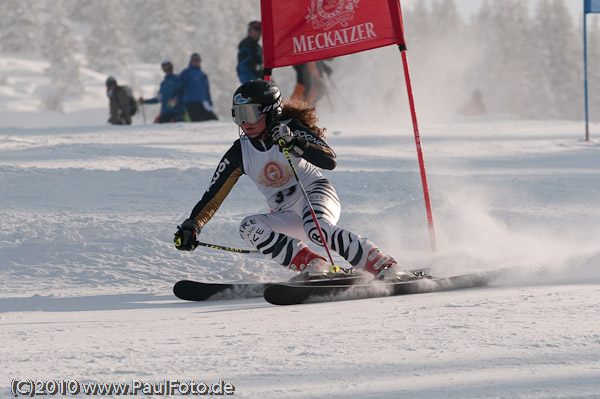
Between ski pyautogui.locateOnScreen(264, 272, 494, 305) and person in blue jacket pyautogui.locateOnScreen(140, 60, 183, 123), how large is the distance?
1266cm

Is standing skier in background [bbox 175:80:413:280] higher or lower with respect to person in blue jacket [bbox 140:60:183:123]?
lower

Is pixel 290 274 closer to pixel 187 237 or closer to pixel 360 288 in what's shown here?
pixel 187 237

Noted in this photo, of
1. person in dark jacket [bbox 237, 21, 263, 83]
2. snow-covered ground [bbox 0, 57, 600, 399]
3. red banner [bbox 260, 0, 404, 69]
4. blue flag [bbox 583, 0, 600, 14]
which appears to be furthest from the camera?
→ person in dark jacket [bbox 237, 21, 263, 83]

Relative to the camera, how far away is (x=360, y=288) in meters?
4.37

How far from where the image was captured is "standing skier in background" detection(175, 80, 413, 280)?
4.61m

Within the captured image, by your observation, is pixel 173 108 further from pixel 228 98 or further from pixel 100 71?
pixel 100 71

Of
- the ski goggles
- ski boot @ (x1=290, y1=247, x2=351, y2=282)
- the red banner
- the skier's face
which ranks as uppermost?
the red banner

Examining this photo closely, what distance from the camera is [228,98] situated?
64562 millimetres

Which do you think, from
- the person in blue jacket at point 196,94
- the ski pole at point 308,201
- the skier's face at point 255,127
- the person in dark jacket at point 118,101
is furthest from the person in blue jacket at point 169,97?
the ski pole at point 308,201

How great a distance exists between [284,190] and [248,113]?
2.03ft

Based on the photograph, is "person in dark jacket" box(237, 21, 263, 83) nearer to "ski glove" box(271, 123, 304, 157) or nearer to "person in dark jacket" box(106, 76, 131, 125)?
"person in dark jacket" box(106, 76, 131, 125)

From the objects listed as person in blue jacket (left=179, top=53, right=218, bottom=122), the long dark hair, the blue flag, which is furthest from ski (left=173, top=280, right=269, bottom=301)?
person in blue jacket (left=179, top=53, right=218, bottom=122)

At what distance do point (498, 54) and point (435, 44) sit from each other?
50.2ft

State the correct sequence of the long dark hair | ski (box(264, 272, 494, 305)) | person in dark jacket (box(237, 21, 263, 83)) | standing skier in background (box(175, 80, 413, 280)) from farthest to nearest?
person in dark jacket (box(237, 21, 263, 83)) < the long dark hair < standing skier in background (box(175, 80, 413, 280)) < ski (box(264, 272, 494, 305))
